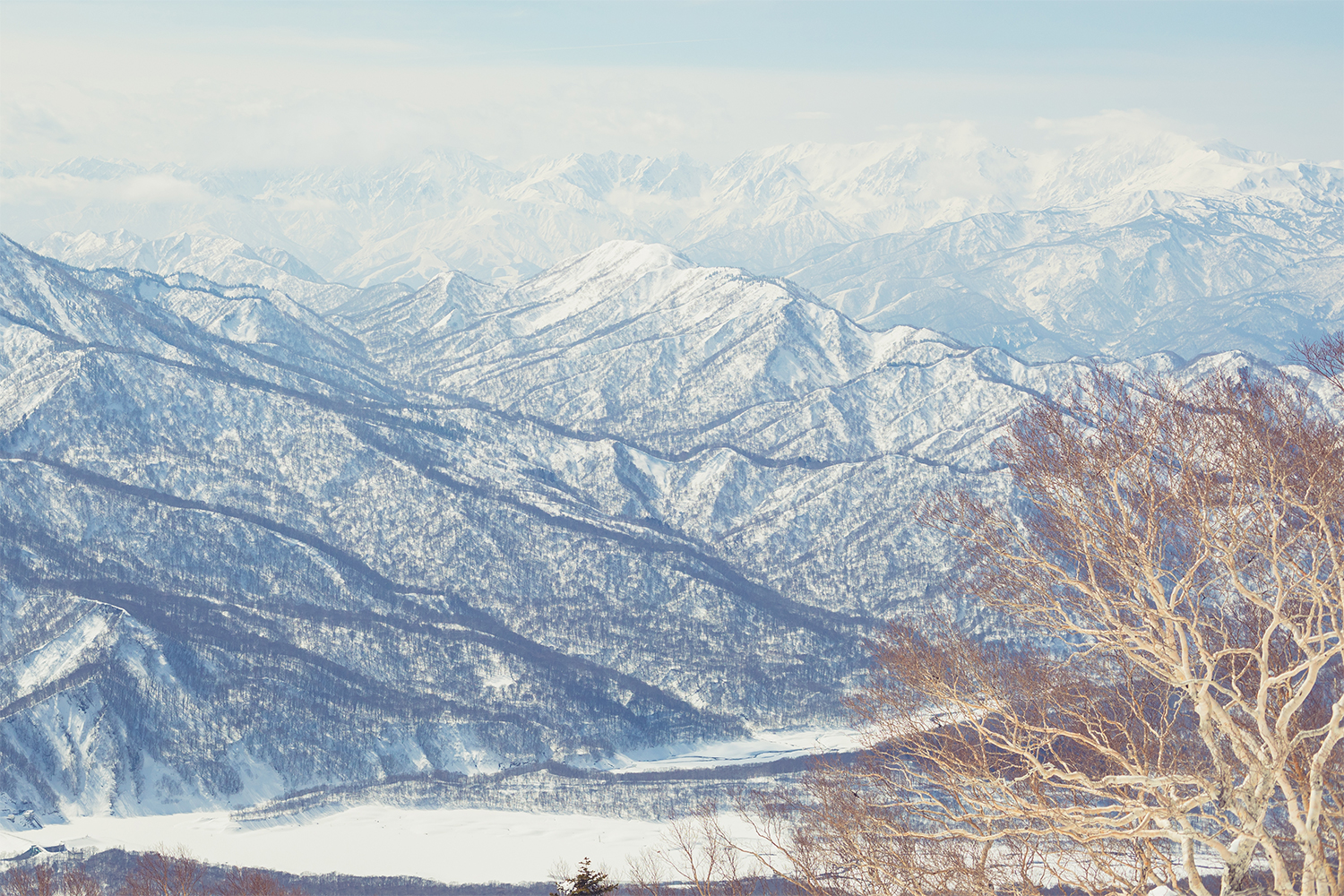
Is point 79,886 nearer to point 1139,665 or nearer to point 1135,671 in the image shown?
point 1135,671

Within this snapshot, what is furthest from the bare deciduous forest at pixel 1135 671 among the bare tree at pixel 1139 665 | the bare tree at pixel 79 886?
the bare tree at pixel 79 886

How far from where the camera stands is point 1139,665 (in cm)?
2834

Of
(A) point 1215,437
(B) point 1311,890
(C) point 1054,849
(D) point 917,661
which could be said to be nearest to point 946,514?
(D) point 917,661

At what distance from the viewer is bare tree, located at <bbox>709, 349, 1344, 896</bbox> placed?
79.0 feet

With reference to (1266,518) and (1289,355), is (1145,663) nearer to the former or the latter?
(1266,518)

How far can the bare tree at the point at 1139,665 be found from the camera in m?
24.1

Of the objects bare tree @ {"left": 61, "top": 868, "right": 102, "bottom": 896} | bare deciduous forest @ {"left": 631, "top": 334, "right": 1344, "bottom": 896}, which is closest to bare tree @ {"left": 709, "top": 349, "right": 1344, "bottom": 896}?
bare deciduous forest @ {"left": 631, "top": 334, "right": 1344, "bottom": 896}

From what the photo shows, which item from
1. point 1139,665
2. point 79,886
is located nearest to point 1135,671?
point 1139,665

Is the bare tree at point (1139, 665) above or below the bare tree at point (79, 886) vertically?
above

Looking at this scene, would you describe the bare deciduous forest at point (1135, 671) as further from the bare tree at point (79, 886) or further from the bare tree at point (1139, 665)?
the bare tree at point (79, 886)

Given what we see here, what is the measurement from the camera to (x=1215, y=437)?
2706 cm

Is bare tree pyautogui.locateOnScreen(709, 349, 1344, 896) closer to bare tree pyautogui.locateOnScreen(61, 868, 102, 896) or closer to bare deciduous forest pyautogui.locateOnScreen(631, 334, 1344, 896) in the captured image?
bare deciduous forest pyautogui.locateOnScreen(631, 334, 1344, 896)

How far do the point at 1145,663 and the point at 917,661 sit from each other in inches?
199

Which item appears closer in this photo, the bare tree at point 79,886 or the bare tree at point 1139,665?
the bare tree at point 1139,665
